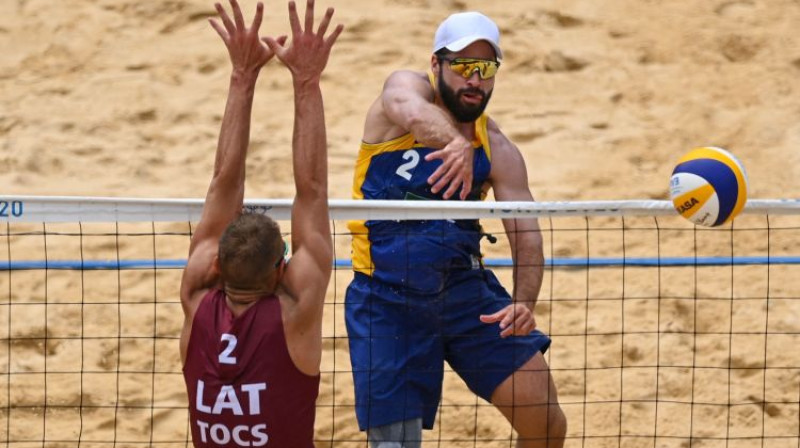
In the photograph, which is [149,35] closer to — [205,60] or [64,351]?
[205,60]

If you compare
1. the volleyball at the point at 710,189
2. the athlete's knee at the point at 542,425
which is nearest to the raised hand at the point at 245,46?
the volleyball at the point at 710,189

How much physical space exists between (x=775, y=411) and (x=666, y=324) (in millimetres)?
919

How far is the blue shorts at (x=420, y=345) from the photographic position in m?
5.54

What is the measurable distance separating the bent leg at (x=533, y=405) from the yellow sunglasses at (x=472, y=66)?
125 cm

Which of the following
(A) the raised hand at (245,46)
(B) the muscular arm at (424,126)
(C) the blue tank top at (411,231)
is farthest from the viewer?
(C) the blue tank top at (411,231)

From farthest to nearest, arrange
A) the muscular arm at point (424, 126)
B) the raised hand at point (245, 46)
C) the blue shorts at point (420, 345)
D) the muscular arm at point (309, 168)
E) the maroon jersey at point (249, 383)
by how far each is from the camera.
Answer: the blue shorts at point (420, 345), the muscular arm at point (424, 126), the raised hand at point (245, 46), the muscular arm at point (309, 168), the maroon jersey at point (249, 383)

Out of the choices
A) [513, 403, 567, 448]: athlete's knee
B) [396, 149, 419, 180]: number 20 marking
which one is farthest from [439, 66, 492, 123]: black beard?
[513, 403, 567, 448]: athlete's knee

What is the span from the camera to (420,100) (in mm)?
5582

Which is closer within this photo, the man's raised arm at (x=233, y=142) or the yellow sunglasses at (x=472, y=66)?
the man's raised arm at (x=233, y=142)

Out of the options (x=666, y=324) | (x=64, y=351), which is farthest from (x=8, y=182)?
(x=666, y=324)

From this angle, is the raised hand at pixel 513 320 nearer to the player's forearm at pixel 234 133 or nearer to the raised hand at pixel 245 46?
the player's forearm at pixel 234 133

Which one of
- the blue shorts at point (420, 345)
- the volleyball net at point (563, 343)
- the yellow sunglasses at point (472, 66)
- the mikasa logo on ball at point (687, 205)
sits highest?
the yellow sunglasses at point (472, 66)

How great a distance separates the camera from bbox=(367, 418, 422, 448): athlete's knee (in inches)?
217

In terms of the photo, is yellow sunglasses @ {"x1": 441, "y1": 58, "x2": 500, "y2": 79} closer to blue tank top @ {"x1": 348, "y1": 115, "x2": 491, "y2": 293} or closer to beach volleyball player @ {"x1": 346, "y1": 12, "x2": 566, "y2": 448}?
beach volleyball player @ {"x1": 346, "y1": 12, "x2": 566, "y2": 448}
